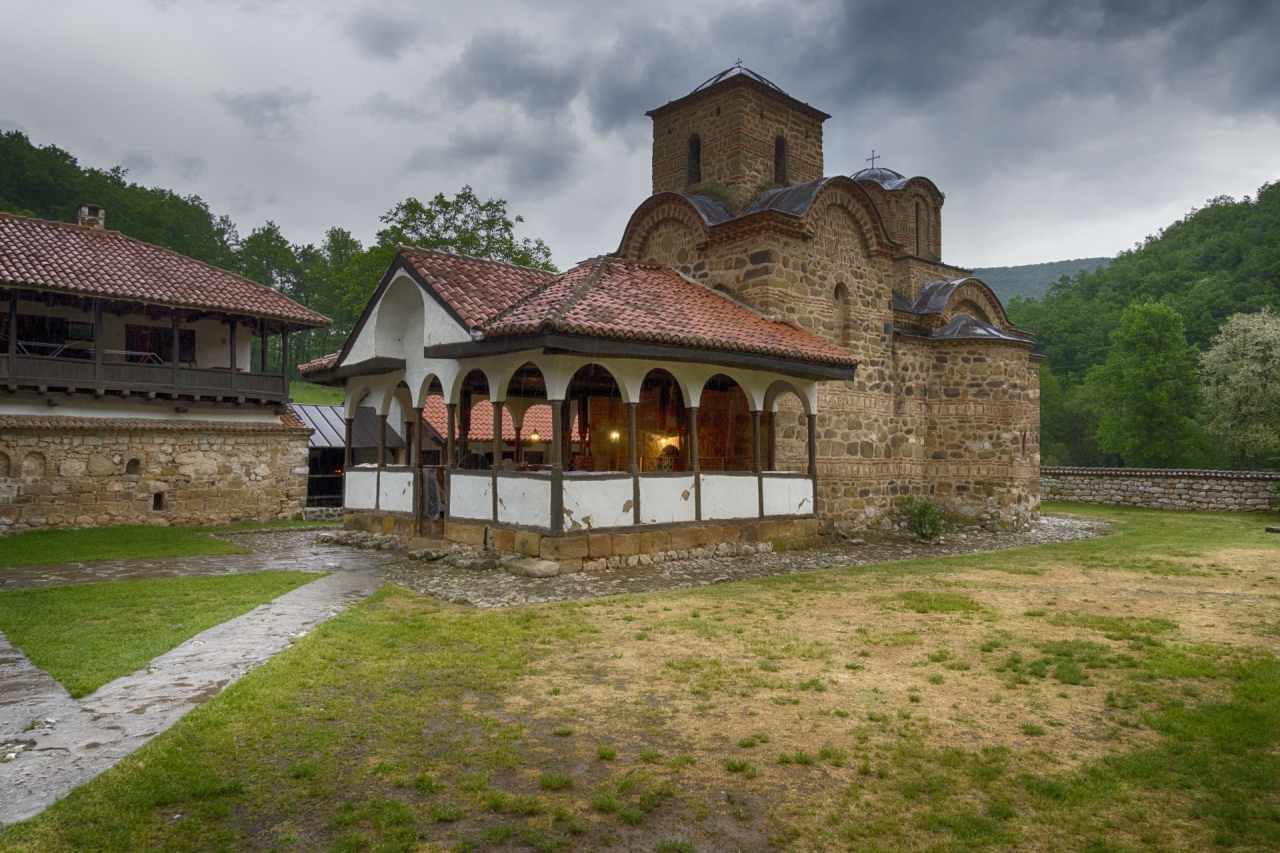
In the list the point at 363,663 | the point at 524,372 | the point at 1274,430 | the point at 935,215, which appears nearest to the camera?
the point at 363,663

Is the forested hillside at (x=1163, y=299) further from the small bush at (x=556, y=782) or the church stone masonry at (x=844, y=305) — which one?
the small bush at (x=556, y=782)

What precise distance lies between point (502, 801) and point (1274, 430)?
35111 millimetres

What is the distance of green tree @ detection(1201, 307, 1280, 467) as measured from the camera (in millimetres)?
29391

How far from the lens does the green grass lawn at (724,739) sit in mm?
3379

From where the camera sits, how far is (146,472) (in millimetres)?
16688

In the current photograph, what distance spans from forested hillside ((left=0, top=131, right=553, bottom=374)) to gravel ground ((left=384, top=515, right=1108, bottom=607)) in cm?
1759

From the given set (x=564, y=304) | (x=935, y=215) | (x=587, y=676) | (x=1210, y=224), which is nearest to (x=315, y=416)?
(x=564, y=304)

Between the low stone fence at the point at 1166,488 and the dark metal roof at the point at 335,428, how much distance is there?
20.4 meters

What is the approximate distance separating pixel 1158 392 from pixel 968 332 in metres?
25.5

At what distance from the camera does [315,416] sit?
22328 millimetres

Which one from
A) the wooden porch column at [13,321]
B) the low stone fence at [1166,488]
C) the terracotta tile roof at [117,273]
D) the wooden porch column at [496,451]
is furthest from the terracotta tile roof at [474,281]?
the low stone fence at [1166,488]

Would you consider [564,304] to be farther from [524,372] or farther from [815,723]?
[815,723]

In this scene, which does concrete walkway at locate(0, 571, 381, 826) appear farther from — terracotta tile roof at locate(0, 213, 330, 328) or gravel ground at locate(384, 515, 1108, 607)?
terracotta tile roof at locate(0, 213, 330, 328)

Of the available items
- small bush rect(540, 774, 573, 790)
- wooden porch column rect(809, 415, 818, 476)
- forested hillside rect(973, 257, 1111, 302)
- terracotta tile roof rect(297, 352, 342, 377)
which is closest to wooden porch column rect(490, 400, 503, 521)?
terracotta tile roof rect(297, 352, 342, 377)
